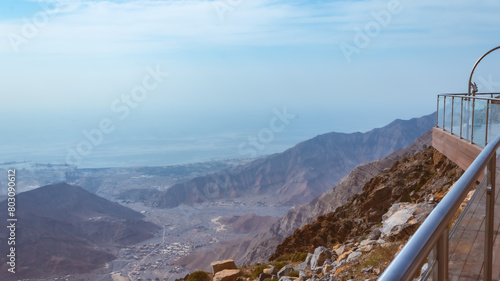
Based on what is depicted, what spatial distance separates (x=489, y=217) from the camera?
2.77m

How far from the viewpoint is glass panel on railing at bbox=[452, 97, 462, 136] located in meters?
12.6

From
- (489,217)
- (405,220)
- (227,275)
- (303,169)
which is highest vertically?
(489,217)

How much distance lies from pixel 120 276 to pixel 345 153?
3393 inches

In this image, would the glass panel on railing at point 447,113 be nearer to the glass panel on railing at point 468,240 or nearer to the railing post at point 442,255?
the glass panel on railing at point 468,240

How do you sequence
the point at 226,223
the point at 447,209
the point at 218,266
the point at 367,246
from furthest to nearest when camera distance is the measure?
the point at 226,223 < the point at 218,266 < the point at 367,246 < the point at 447,209

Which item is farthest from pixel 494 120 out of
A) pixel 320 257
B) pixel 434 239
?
pixel 434 239

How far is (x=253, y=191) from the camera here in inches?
5566

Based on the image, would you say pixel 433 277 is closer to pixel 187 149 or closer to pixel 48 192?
pixel 48 192

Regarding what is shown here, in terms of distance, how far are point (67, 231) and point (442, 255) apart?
354 ft

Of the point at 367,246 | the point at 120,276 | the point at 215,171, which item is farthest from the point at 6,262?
the point at 367,246

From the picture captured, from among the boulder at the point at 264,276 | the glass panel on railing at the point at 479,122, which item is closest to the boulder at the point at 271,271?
the boulder at the point at 264,276

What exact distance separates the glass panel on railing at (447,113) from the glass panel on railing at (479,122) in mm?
2550

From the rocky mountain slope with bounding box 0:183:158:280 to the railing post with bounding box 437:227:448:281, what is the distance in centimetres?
8556

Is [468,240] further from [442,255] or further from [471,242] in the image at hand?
[442,255]
